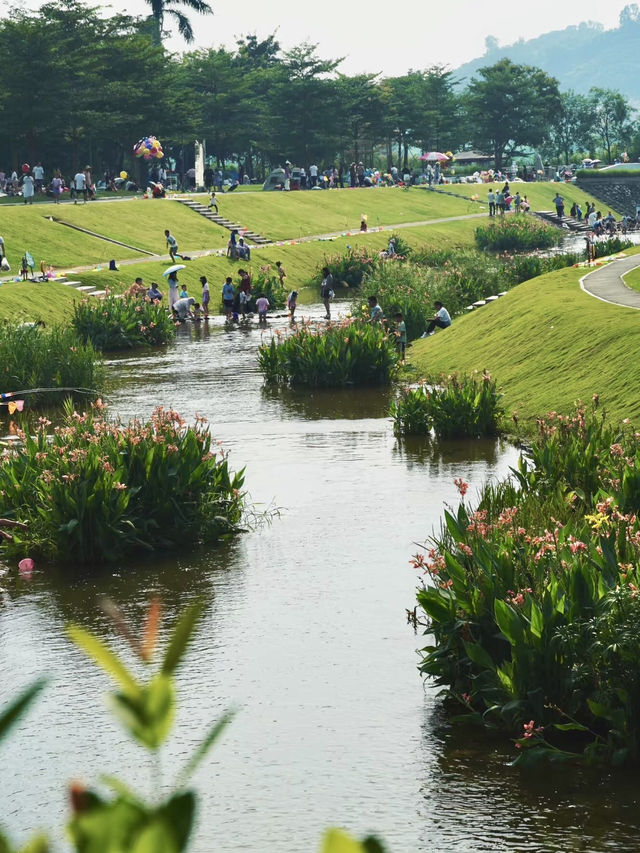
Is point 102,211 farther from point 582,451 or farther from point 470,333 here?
point 582,451

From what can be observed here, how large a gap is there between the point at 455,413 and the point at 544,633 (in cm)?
1355

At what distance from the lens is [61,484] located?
15.4 meters

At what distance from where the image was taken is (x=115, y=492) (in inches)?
614

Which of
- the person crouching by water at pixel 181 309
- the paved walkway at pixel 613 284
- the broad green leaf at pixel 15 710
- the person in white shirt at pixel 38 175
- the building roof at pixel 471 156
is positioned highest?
the building roof at pixel 471 156

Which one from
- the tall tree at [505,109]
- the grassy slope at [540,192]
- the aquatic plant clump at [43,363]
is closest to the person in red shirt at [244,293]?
the aquatic plant clump at [43,363]

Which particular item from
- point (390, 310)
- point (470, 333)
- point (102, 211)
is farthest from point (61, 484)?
point (102, 211)

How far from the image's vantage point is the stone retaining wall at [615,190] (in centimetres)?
11381

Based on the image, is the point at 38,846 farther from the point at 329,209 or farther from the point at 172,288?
the point at 329,209

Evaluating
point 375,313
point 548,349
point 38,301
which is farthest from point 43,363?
point 38,301

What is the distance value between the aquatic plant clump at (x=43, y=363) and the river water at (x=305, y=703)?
976cm

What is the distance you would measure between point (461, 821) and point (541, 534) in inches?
138

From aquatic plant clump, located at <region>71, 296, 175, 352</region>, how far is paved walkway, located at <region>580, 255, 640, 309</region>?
1286cm

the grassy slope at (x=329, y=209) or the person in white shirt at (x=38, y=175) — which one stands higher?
the person in white shirt at (x=38, y=175)

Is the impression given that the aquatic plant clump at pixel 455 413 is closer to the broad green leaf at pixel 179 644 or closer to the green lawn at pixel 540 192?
the broad green leaf at pixel 179 644
